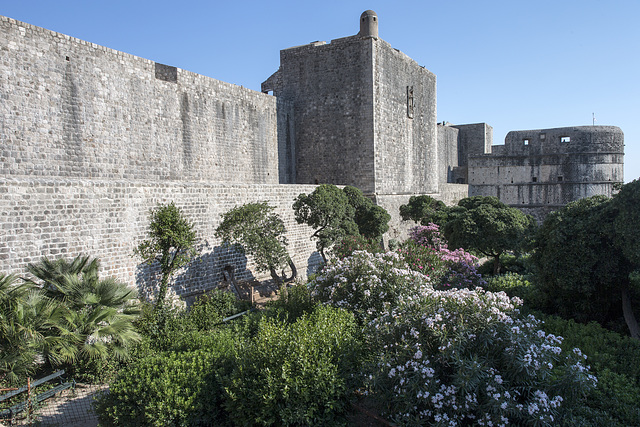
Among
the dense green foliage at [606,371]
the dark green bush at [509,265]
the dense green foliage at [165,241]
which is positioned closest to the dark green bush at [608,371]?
the dense green foliage at [606,371]

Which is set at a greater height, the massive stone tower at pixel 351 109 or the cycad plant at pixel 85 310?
the massive stone tower at pixel 351 109

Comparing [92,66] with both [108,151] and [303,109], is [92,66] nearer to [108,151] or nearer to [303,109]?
[108,151]

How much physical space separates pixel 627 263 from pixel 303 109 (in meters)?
14.0

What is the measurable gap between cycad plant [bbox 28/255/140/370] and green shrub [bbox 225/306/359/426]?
8.36 ft

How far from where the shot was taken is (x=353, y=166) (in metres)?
18.5

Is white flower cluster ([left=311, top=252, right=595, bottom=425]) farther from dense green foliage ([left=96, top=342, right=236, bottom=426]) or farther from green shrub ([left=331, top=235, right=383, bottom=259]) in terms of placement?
green shrub ([left=331, top=235, right=383, bottom=259])

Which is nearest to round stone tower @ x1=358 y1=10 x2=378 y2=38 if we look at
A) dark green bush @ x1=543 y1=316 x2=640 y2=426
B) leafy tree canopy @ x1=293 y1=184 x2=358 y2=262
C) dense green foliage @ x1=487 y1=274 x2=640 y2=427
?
leafy tree canopy @ x1=293 y1=184 x2=358 y2=262

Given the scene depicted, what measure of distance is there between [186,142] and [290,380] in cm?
1075

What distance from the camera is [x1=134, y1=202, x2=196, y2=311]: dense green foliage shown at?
9703 mm

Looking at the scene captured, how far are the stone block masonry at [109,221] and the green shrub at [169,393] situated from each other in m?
3.56

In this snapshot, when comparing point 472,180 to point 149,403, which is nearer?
point 149,403

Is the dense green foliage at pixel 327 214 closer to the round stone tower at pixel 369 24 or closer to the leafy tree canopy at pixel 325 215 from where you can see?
the leafy tree canopy at pixel 325 215

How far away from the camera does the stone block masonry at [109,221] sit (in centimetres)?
787

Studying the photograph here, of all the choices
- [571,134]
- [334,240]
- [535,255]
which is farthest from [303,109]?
[571,134]
